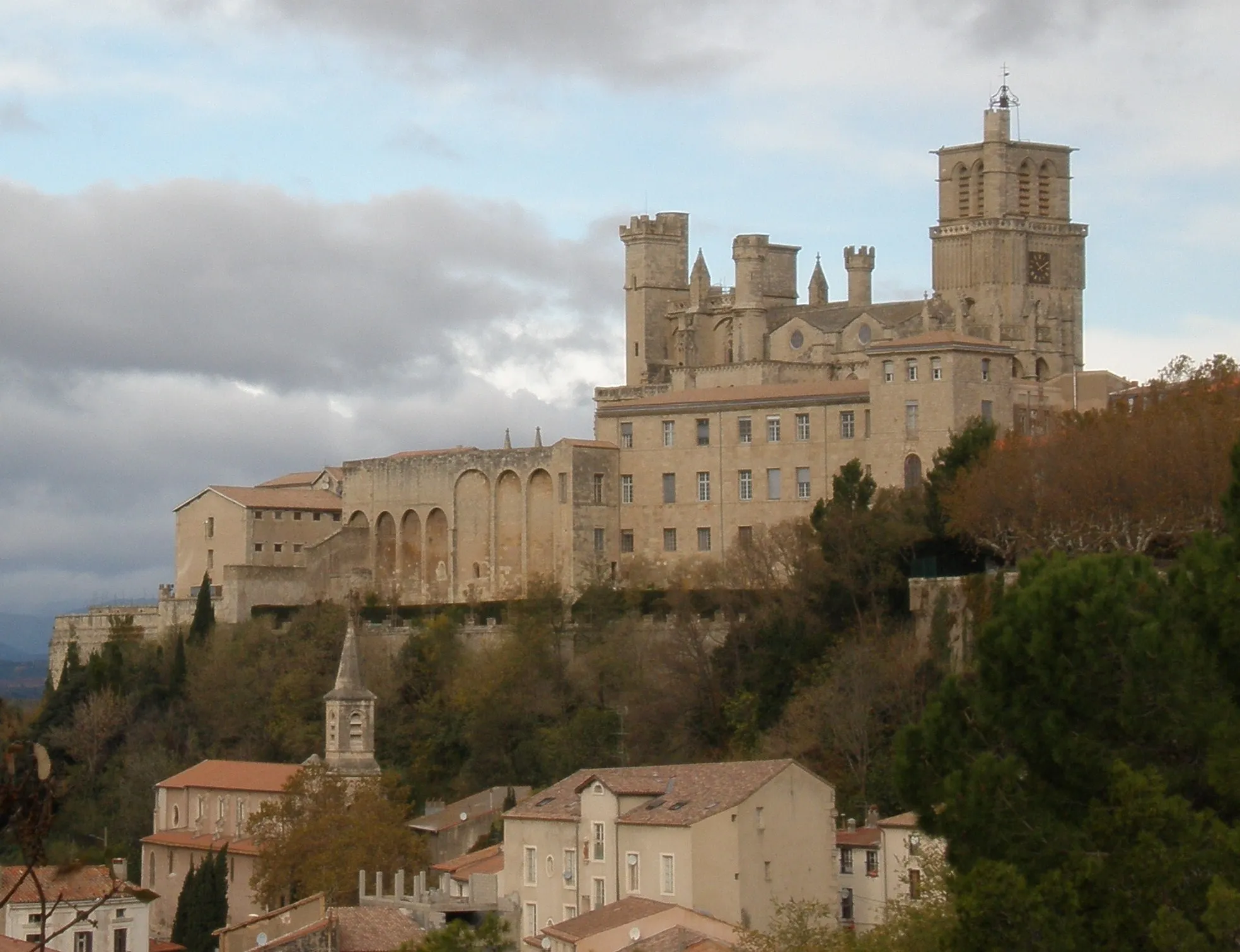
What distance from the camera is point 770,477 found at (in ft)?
218

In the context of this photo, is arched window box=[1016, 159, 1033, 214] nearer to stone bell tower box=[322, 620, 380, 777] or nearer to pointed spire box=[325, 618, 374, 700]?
pointed spire box=[325, 618, 374, 700]

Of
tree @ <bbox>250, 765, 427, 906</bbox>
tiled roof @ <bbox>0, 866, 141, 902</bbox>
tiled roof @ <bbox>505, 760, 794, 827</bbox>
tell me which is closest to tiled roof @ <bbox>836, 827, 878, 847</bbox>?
tiled roof @ <bbox>505, 760, 794, 827</bbox>

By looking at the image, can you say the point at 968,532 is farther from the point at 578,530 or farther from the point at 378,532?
the point at 378,532

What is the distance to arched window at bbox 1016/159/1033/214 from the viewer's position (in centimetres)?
8000

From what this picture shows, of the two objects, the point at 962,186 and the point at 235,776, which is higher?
the point at 962,186

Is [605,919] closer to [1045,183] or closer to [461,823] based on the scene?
[461,823]

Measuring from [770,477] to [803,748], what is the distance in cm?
1396

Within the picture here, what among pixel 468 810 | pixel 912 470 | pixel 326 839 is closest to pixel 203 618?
pixel 468 810

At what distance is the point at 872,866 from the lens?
47531 millimetres

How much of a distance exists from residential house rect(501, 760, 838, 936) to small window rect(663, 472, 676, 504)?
18588 mm

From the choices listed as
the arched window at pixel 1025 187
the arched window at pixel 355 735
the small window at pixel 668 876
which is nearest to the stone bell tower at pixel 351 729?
the arched window at pixel 355 735

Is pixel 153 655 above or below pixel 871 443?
below

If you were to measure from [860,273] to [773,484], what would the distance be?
16.8 meters

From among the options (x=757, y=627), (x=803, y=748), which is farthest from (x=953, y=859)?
(x=757, y=627)
